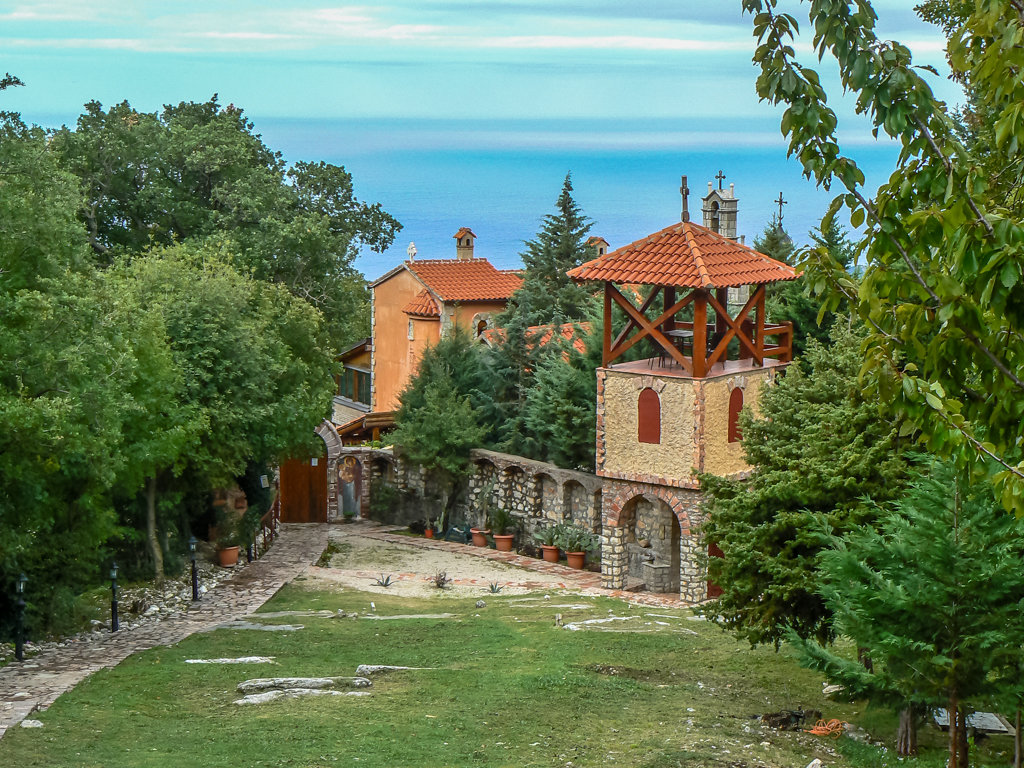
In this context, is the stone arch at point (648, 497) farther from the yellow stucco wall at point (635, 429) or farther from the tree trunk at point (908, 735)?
the tree trunk at point (908, 735)

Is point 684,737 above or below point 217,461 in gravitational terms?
below

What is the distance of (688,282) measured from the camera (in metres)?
25.0

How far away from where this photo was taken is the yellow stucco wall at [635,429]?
2577 centimetres

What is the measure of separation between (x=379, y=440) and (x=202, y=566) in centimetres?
1087

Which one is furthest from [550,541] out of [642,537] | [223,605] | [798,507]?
[798,507]

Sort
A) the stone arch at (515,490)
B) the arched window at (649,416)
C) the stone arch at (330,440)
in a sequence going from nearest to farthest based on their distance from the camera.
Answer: the arched window at (649,416) → the stone arch at (515,490) → the stone arch at (330,440)

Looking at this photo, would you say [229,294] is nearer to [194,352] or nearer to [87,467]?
[194,352]

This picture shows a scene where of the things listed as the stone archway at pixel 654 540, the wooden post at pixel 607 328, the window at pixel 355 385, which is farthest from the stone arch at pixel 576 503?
the window at pixel 355 385

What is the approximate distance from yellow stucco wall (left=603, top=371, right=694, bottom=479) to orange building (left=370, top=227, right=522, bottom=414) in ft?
36.7

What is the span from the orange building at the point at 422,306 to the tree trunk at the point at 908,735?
945 inches

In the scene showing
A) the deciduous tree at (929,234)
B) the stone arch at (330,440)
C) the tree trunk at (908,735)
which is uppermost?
the deciduous tree at (929,234)

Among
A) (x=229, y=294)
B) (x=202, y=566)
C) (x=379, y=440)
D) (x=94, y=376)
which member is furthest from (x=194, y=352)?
(x=379, y=440)

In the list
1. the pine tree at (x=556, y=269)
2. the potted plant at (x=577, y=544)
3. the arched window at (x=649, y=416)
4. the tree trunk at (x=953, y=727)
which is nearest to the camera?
the tree trunk at (x=953, y=727)

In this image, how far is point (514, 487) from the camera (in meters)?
33.1
